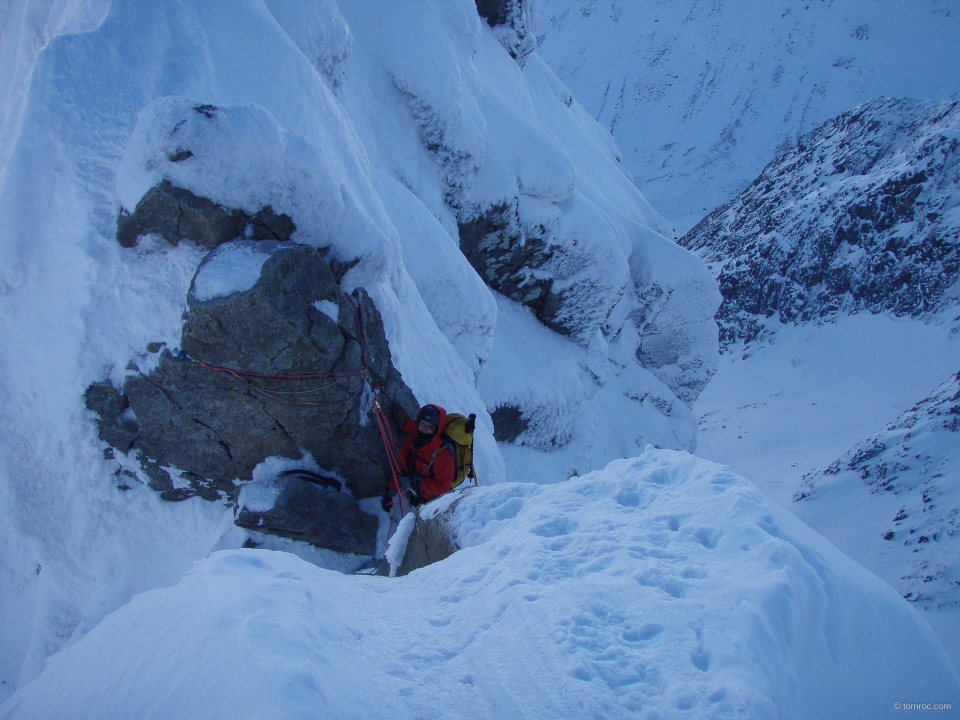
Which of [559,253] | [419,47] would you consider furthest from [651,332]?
[419,47]

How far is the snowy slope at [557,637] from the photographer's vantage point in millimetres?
1974

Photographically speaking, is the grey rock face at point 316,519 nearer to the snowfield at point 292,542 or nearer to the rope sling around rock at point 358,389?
the snowfield at point 292,542

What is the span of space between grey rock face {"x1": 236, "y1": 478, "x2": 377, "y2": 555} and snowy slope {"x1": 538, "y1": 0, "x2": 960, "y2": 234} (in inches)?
1749

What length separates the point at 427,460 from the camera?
5.16m

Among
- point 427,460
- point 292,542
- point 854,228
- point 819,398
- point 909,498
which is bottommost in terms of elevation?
point 819,398

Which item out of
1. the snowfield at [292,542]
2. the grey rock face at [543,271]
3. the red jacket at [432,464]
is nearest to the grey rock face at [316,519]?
the snowfield at [292,542]

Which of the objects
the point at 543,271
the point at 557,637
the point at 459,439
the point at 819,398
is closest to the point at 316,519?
the point at 459,439

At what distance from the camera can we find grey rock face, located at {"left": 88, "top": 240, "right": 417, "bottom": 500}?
3.93 metres

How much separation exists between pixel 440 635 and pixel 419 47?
374 inches

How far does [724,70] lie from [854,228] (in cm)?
3556

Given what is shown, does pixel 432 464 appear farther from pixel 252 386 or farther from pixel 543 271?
pixel 543 271

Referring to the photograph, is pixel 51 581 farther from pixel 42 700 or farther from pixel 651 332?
pixel 651 332

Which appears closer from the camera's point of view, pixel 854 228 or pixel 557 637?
pixel 557 637

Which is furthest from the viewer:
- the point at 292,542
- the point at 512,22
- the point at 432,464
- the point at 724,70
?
the point at 724,70
